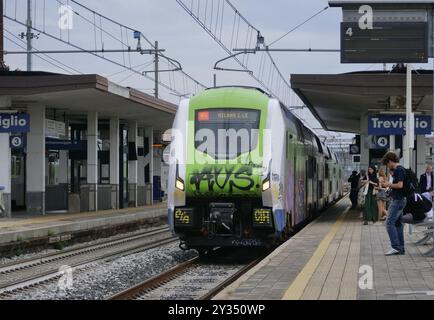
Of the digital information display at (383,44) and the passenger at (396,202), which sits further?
the digital information display at (383,44)

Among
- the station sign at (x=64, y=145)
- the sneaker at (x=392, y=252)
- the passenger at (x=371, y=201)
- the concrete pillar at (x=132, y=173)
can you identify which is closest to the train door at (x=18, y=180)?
the station sign at (x=64, y=145)

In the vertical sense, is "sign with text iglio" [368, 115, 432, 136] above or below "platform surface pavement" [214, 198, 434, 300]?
above

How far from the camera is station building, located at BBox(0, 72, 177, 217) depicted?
2228 cm

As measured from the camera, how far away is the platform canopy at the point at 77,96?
71.9 feet

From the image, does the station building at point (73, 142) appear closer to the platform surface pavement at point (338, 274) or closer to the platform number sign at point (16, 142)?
the platform number sign at point (16, 142)

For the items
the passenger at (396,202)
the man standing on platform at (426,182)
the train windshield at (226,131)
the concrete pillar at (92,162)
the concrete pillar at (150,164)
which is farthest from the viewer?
the concrete pillar at (150,164)

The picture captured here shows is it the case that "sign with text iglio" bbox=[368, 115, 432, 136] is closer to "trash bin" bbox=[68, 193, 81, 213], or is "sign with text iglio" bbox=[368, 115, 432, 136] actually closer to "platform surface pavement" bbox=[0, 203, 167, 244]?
"platform surface pavement" bbox=[0, 203, 167, 244]

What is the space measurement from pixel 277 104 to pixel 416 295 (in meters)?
6.54

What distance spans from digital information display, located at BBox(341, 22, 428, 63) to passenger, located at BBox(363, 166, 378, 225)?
498 cm

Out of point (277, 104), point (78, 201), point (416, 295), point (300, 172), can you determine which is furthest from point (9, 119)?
point (416, 295)

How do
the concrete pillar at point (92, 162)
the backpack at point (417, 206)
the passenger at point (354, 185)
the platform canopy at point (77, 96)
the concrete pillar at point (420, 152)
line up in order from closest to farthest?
the backpack at point (417, 206) → the platform canopy at point (77, 96) → the concrete pillar at point (420, 152) → the passenger at point (354, 185) → the concrete pillar at point (92, 162)

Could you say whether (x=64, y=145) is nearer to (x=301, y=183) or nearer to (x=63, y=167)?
(x=63, y=167)

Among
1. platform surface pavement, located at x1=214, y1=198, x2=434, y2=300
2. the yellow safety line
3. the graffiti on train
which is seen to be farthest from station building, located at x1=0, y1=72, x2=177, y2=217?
platform surface pavement, located at x1=214, y1=198, x2=434, y2=300

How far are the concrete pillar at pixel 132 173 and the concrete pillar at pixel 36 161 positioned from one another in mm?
8241
